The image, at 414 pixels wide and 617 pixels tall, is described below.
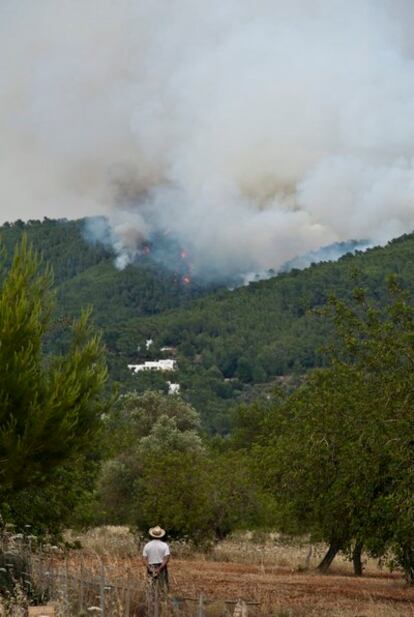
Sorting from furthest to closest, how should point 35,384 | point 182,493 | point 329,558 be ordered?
point 182,493, point 329,558, point 35,384

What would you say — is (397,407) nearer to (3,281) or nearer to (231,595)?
(231,595)

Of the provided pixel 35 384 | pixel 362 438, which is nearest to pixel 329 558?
pixel 362 438

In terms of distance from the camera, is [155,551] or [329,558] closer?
[155,551]

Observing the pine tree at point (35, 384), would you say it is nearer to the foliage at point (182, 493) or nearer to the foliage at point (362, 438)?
the foliage at point (362, 438)

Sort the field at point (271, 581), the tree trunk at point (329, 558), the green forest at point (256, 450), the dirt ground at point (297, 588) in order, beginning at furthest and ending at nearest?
the tree trunk at point (329, 558) < the dirt ground at point (297, 588) < the field at point (271, 581) < the green forest at point (256, 450)

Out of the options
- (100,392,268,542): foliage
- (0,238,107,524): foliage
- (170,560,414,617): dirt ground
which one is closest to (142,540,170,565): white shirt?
(170,560,414,617): dirt ground

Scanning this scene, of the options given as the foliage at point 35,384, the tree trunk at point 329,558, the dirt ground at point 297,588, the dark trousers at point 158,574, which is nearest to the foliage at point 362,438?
the dirt ground at point 297,588

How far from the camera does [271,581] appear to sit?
Result: 3042 cm

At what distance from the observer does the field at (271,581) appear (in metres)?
22.0

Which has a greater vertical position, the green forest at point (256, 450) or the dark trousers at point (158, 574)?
the green forest at point (256, 450)

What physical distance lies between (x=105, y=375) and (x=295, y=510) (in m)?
17.5

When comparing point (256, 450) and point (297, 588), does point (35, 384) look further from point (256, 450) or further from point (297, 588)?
point (256, 450)

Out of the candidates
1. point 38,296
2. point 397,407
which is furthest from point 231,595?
point 38,296

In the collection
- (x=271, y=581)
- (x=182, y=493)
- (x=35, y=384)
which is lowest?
(x=271, y=581)
